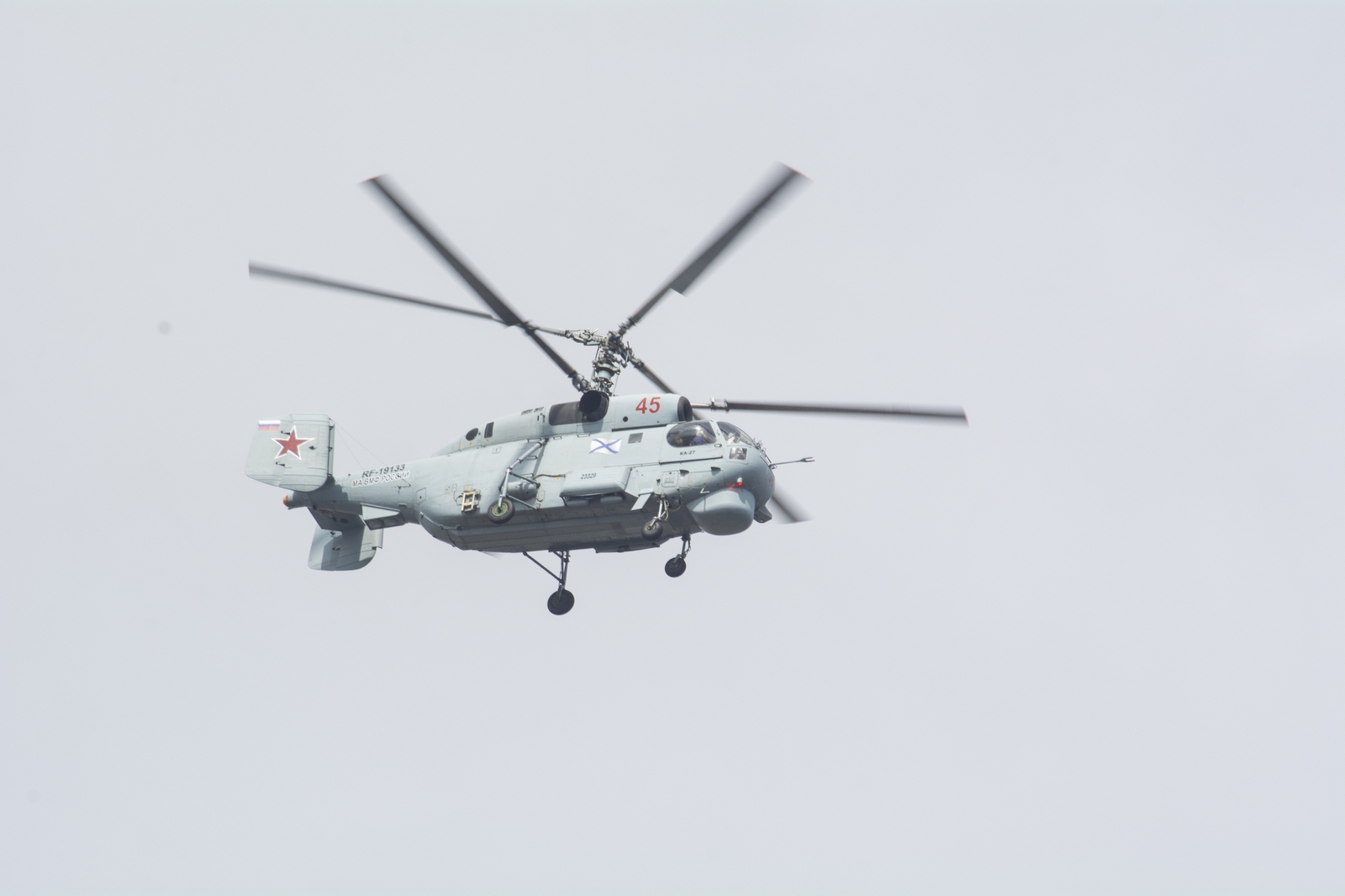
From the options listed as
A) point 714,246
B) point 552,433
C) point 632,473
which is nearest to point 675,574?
point 632,473

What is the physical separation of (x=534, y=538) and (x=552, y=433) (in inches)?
88.4

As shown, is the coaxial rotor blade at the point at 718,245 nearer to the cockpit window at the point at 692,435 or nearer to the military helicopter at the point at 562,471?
the military helicopter at the point at 562,471

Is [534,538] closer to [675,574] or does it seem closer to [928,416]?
[675,574]

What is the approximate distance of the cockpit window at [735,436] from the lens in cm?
2855

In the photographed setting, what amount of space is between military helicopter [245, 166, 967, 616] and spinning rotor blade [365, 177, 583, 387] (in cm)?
2

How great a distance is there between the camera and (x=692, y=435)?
28.8 metres

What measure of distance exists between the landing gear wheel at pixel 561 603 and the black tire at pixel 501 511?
255 centimetres

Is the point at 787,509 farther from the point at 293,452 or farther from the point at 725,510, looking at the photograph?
the point at 293,452

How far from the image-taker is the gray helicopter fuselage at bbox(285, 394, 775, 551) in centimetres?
2830

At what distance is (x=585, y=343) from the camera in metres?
29.9

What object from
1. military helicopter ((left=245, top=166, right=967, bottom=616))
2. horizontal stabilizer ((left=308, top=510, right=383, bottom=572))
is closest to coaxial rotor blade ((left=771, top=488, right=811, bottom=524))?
military helicopter ((left=245, top=166, right=967, bottom=616))

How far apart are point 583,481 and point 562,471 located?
801 millimetres

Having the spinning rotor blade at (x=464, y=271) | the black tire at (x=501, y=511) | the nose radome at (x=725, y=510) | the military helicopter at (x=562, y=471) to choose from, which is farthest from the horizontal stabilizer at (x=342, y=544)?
the nose radome at (x=725, y=510)

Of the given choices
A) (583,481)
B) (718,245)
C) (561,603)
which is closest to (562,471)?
(583,481)
